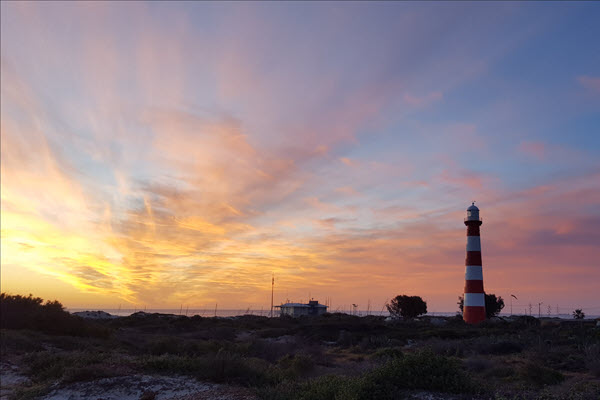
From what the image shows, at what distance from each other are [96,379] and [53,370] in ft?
11.1

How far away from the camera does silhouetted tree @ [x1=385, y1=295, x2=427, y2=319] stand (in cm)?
7706

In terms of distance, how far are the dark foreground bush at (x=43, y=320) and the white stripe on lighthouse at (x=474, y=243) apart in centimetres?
3307

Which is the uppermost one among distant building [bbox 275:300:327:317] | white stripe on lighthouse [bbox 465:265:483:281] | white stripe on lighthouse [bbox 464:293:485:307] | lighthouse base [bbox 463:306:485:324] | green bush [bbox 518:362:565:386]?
white stripe on lighthouse [bbox 465:265:483:281]

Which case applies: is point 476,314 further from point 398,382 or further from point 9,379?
point 9,379

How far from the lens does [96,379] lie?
14.0 metres

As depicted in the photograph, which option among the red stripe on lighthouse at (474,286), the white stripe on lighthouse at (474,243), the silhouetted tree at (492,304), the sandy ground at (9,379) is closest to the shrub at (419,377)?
the sandy ground at (9,379)

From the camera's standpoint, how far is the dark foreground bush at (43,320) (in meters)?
28.8

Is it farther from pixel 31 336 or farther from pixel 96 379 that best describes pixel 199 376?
pixel 31 336

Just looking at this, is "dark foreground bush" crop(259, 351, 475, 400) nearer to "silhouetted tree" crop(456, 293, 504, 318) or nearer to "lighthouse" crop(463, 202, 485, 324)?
"lighthouse" crop(463, 202, 485, 324)

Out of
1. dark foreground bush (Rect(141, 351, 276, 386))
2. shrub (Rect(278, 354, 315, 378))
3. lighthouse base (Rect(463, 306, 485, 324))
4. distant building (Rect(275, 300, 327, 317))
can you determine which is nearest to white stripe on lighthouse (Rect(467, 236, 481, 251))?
lighthouse base (Rect(463, 306, 485, 324))

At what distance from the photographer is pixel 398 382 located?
10.1 metres

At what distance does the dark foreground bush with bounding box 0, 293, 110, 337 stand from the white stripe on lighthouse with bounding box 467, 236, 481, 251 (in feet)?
108

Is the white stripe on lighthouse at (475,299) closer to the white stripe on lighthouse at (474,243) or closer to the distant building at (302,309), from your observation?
the white stripe on lighthouse at (474,243)

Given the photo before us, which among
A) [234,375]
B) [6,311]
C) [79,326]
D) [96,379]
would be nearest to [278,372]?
[234,375]
